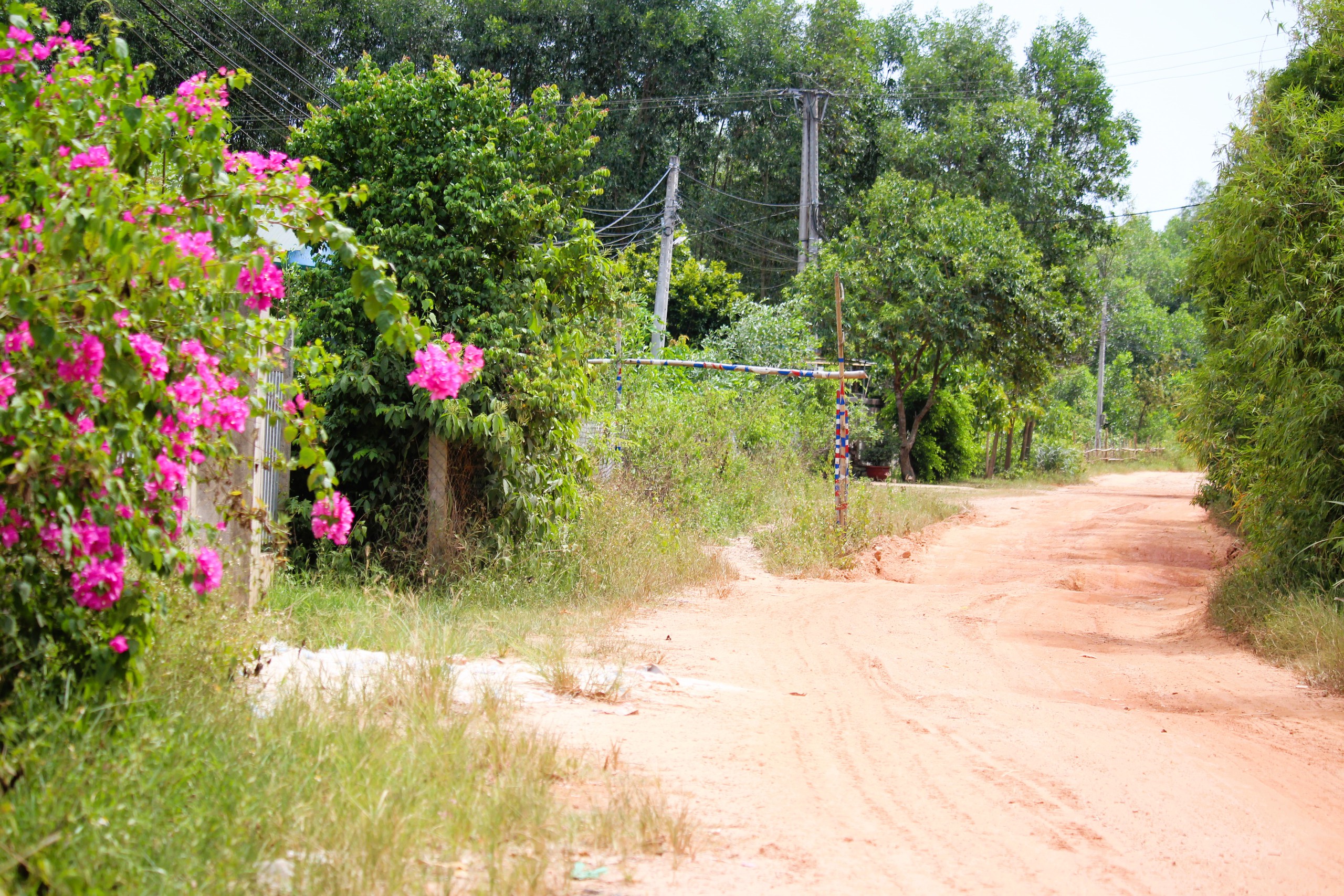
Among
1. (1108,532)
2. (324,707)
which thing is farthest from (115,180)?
(1108,532)

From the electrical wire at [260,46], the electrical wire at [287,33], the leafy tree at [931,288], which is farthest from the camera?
the leafy tree at [931,288]

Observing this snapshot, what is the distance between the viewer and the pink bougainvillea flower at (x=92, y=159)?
3270 millimetres

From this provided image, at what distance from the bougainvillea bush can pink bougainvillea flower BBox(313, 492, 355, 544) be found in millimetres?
11

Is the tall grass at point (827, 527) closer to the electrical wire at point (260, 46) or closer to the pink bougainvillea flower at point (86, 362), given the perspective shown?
the electrical wire at point (260, 46)

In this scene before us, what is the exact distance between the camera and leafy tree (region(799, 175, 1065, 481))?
25.8 metres

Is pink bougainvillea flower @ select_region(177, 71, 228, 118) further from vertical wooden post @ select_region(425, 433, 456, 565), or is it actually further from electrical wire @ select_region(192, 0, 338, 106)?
electrical wire @ select_region(192, 0, 338, 106)

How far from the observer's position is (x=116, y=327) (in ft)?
9.77

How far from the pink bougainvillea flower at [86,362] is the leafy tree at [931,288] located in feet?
79.1

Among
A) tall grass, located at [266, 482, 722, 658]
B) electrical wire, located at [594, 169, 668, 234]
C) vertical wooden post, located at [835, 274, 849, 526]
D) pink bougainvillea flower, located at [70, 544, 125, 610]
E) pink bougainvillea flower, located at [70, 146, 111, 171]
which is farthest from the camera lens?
electrical wire, located at [594, 169, 668, 234]

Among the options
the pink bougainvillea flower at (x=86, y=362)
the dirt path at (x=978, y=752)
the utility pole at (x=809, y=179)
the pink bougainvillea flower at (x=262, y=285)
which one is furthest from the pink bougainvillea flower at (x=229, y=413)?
the utility pole at (x=809, y=179)

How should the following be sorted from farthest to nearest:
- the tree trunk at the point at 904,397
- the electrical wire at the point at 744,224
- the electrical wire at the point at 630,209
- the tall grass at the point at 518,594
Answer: the electrical wire at the point at 744,224
the tree trunk at the point at 904,397
the electrical wire at the point at 630,209
the tall grass at the point at 518,594

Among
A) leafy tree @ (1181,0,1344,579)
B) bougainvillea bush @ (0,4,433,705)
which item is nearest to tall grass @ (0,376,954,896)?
bougainvillea bush @ (0,4,433,705)

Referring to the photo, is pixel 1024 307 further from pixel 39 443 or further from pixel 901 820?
pixel 39 443

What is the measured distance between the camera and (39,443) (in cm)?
297
